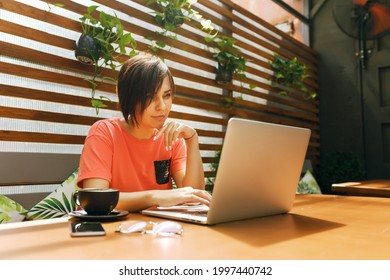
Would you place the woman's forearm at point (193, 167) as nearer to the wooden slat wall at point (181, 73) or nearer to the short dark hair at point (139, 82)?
the short dark hair at point (139, 82)

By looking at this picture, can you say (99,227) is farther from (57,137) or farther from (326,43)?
(326,43)

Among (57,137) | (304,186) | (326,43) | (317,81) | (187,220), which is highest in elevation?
(326,43)

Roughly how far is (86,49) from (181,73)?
0.98 meters

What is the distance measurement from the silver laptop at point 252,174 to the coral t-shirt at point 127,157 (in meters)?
0.47

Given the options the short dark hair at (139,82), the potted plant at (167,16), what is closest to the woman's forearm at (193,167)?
the short dark hair at (139,82)

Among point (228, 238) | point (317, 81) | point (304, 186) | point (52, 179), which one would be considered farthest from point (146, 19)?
point (317, 81)

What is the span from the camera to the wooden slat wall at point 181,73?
6.40ft

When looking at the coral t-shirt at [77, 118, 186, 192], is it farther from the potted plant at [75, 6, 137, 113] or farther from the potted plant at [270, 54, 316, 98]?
the potted plant at [270, 54, 316, 98]

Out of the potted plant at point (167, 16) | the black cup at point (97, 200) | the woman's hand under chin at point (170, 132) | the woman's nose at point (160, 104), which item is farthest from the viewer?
the potted plant at point (167, 16)

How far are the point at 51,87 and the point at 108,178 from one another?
3.14 ft

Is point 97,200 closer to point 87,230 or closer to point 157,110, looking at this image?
point 87,230

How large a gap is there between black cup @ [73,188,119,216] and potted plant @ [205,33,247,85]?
2421 mm

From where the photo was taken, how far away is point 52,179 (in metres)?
1.95

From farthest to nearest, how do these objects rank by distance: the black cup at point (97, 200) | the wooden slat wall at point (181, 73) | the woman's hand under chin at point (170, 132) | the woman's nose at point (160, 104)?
the wooden slat wall at point (181, 73) < the woman's nose at point (160, 104) < the woman's hand under chin at point (170, 132) < the black cup at point (97, 200)
